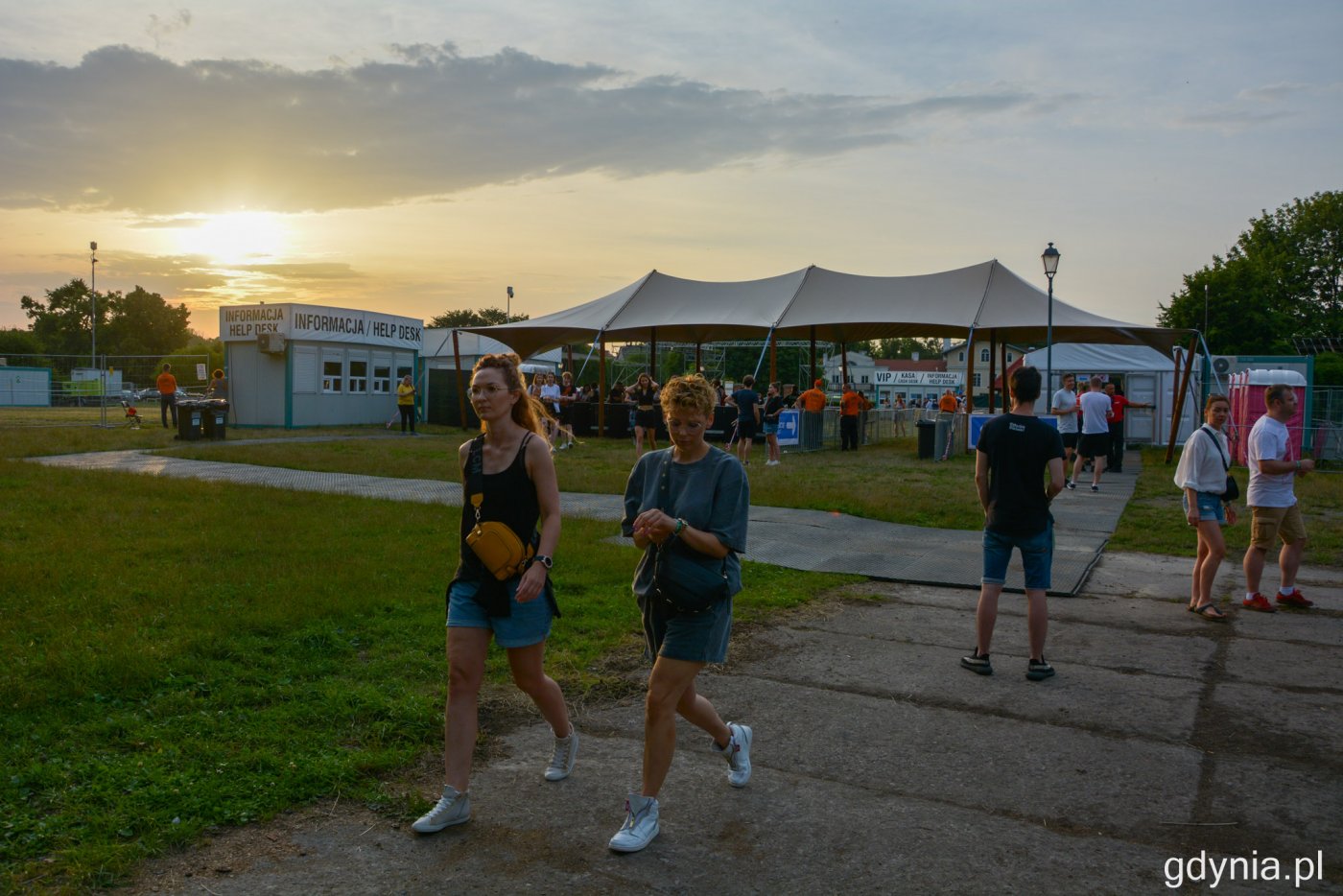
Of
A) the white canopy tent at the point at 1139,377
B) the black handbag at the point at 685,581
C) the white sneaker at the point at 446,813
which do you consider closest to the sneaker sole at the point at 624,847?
the white sneaker at the point at 446,813

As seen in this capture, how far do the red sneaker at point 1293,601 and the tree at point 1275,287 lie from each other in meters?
44.0

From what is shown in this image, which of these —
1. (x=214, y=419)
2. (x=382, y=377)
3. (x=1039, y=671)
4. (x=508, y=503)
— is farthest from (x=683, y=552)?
(x=382, y=377)

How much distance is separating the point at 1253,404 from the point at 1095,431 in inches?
264

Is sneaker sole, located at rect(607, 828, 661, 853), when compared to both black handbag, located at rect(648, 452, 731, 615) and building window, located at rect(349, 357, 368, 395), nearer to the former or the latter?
black handbag, located at rect(648, 452, 731, 615)

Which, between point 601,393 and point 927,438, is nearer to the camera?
point 927,438

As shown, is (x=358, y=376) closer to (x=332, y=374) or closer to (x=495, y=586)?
(x=332, y=374)

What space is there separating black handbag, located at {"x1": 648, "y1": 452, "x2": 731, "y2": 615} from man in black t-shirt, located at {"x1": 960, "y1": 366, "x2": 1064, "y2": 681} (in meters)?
2.63

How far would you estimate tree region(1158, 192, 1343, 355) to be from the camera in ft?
159

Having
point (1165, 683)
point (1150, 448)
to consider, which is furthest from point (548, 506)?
point (1150, 448)

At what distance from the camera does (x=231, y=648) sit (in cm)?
575

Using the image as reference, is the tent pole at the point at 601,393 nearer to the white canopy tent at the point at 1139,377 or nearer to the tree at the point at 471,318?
the white canopy tent at the point at 1139,377

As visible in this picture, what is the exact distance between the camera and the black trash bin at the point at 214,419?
2316 centimetres

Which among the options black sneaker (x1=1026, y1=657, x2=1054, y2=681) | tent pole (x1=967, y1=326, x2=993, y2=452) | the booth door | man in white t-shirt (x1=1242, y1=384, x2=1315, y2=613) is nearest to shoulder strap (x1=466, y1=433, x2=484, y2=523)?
black sneaker (x1=1026, y1=657, x2=1054, y2=681)

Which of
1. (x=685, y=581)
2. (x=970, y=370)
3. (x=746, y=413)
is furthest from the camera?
(x=970, y=370)
